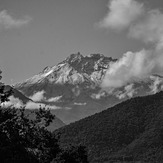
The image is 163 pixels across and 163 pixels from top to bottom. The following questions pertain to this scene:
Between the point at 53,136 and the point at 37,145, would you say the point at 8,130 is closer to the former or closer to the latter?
the point at 37,145

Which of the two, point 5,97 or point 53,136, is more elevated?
point 5,97

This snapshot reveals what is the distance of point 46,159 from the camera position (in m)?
57.8

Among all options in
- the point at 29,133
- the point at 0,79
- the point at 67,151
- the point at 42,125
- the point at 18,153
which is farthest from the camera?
the point at 67,151

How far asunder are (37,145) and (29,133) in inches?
114

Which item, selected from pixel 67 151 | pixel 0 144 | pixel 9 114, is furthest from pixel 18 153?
pixel 67 151

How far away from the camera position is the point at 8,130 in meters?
46.9

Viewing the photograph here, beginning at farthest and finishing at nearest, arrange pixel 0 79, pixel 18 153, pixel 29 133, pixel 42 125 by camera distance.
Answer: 1. pixel 42 125
2. pixel 29 133
3. pixel 0 79
4. pixel 18 153

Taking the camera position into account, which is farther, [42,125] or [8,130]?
[42,125]

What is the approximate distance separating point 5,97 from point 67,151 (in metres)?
19.4

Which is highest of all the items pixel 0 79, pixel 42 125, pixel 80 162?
pixel 0 79

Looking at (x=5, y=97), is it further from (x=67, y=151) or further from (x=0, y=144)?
(x=67, y=151)

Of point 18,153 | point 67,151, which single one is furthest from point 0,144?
point 67,151

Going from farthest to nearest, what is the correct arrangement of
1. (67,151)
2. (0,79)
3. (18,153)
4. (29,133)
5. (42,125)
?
1. (67,151)
2. (42,125)
3. (29,133)
4. (0,79)
5. (18,153)

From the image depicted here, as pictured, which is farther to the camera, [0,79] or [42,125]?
Answer: [42,125]
